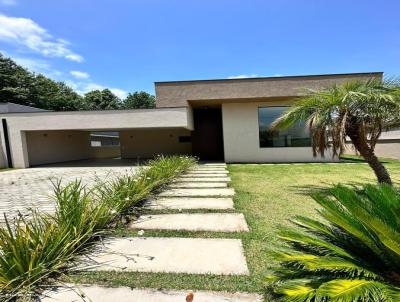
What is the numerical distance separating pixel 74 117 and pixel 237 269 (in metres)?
14.2

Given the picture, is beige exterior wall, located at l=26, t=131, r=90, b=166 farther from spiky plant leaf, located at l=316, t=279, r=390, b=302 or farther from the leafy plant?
spiky plant leaf, located at l=316, t=279, r=390, b=302

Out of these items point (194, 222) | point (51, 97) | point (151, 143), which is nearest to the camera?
point (194, 222)

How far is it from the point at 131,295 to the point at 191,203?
3627mm

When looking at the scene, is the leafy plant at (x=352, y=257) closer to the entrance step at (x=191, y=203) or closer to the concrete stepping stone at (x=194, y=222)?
the concrete stepping stone at (x=194, y=222)

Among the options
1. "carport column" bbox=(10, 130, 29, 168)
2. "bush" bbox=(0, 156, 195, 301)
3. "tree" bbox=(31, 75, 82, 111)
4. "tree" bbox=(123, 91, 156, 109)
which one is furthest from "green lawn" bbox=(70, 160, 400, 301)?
"tree" bbox=(123, 91, 156, 109)

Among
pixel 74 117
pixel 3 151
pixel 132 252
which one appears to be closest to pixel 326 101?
pixel 132 252

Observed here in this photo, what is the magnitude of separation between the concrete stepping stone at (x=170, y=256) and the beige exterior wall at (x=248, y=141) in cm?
1235

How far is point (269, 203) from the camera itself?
19.5 ft

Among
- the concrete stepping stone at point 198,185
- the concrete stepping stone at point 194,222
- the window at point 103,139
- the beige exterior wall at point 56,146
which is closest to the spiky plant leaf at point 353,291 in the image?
the concrete stepping stone at point 194,222

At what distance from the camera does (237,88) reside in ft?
47.7

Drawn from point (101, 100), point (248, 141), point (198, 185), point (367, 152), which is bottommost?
point (198, 185)

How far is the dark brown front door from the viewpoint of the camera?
1997 cm

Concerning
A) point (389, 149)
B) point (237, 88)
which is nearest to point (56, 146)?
point (237, 88)

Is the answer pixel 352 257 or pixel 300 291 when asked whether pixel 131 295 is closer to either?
pixel 300 291
